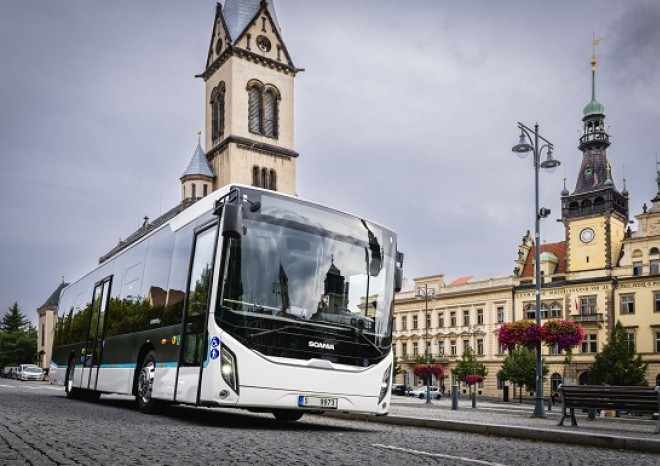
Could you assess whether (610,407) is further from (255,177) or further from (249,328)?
(255,177)

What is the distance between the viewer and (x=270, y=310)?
35.1 feet

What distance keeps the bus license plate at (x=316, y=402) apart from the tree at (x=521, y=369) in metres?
53.3

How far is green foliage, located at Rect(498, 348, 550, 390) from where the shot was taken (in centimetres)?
6172

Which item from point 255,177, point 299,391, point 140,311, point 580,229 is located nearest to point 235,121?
point 255,177

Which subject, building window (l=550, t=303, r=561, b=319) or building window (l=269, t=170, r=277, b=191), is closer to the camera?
building window (l=269, t=170, r=277, b=191)

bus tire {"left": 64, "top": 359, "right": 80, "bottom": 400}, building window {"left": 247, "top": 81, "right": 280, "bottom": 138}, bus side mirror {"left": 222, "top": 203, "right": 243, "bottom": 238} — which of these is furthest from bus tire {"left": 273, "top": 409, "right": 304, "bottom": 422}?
building window {"left": 247, "top": 81, "right": 280, "bottom": 138}

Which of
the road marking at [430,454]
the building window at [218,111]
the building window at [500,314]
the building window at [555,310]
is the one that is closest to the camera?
the road marking at [430,454]

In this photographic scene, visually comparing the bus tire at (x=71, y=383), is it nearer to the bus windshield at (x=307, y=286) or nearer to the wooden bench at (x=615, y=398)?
the bus windshield at (x=307, y=286)

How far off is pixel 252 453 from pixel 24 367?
5887 cm

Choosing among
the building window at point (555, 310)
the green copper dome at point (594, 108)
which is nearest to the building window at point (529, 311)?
the building window at point (555, 310)

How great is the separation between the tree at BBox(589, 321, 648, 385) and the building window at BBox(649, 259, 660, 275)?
27.0 feet

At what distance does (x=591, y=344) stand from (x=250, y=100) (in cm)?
3667

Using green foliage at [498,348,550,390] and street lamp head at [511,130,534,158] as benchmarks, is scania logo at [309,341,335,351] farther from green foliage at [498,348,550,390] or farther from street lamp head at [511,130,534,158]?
green foliage at [498,348,550,390]

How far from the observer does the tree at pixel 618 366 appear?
5475 cm
